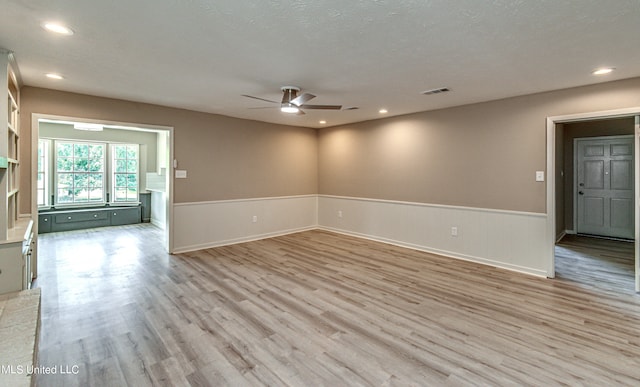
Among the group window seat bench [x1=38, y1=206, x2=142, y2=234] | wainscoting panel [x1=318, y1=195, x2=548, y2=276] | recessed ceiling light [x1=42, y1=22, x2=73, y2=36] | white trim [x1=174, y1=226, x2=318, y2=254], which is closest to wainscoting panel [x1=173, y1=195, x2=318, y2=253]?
white trim [x1=174, y1=226, x2=318, y2=254]

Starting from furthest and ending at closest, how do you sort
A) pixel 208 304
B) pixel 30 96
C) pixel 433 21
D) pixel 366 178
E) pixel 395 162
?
pixel 366 178, pixel 395 162, pixel 30 96, pixel 208 304, pixel 433 21

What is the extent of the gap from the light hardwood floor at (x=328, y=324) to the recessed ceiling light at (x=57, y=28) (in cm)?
243

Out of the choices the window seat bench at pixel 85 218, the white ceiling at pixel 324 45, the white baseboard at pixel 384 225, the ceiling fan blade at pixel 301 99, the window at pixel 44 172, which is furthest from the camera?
Answer: the window at pixel 44 172

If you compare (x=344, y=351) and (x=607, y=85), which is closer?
(x=344, y=351)

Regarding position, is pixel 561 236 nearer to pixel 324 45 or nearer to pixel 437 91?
pixel 437 91

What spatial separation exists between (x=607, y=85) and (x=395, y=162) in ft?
9.69

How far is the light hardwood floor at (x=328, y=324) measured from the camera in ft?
6.88

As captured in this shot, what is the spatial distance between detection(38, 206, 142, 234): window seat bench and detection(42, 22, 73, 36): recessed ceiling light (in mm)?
6152

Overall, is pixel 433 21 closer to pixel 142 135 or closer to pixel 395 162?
pixel 395 162

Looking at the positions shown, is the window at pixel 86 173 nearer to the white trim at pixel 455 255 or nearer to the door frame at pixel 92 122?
the door frame at pixel 92 122

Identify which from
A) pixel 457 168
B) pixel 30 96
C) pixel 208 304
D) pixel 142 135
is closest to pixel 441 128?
pixel 457 168

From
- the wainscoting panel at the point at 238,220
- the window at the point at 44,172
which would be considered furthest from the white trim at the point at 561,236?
the window at the point at 44,172

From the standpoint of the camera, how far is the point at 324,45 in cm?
257

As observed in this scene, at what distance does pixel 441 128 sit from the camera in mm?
5023
